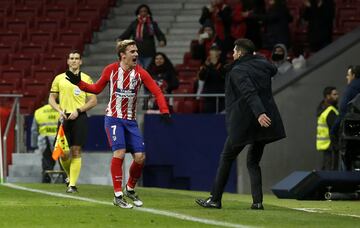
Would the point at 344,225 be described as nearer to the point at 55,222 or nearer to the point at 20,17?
the point at 55,222

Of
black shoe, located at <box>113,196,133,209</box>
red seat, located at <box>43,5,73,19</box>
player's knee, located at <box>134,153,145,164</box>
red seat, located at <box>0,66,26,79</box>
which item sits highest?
A: red seat, located at <box>43,5,73,19</box>

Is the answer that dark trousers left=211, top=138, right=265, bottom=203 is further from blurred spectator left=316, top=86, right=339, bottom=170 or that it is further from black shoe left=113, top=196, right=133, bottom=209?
blurred spectator left=316, top=86, right=339, bottom=170

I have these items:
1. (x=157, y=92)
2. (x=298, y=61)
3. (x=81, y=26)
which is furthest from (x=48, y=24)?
(x=157, y=92)

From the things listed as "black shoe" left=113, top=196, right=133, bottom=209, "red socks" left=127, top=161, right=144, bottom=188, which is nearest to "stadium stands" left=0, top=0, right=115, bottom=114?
"red socks" left=127, top=161, right=144, bottom=188

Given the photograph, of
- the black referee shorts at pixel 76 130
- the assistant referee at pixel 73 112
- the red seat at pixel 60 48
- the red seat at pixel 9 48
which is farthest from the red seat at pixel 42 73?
the black referee shorts at pixel 76 130

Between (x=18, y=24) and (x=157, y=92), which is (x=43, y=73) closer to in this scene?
(x=18, y=24)

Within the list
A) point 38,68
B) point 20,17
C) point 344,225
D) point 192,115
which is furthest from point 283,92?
point 344,225

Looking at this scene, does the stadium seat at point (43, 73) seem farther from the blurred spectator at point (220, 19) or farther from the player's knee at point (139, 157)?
the player's knee at point (139, 157)

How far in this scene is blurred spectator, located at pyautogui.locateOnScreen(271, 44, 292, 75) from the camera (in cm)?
2406

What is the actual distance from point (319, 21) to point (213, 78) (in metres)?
2.50

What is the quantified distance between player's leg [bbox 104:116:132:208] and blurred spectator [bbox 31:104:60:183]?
926 centimetres

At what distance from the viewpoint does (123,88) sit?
49.9 feet

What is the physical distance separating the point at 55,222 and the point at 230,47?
43.9 feet

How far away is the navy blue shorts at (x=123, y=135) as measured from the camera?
15.0 metres
